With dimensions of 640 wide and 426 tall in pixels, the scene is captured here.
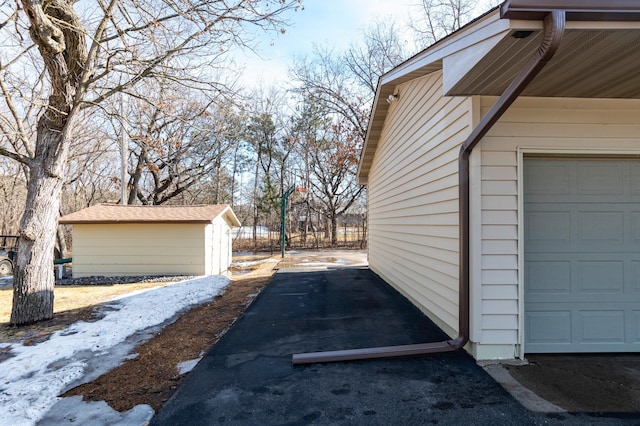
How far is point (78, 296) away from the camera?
26.7 feet

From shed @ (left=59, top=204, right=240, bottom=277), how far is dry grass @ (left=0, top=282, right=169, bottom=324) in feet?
4.36

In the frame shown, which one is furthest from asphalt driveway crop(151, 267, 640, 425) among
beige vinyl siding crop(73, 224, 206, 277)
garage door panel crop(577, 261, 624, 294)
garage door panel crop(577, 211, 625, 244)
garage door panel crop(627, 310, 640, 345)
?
beige vinyl siding crop(73, 224, 206, 277)

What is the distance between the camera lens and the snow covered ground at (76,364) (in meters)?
2.71

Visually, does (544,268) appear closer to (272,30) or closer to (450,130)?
(450,130)

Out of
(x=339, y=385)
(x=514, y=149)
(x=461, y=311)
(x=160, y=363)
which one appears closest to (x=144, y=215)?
(x=160, y=363)

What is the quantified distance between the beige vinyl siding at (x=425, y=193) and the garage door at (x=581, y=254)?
72 cm

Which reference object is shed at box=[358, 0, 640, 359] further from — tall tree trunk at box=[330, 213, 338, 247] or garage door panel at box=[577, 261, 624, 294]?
tall tree trunk at box=[330, 213, 338, 247]

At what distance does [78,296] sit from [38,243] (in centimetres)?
309

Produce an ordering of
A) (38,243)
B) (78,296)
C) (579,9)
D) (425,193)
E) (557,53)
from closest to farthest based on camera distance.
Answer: (579,9) < (557,53) < (425,193) < (38,243) < (78,296)

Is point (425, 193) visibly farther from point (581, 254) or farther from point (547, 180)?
point (581, 254)

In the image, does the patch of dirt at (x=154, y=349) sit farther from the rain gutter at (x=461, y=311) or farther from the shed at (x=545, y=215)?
the shed at (x=545, y=215)

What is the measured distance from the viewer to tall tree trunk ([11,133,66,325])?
219 inches

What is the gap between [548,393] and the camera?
8.59 feet

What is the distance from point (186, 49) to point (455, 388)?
6.09 metres
